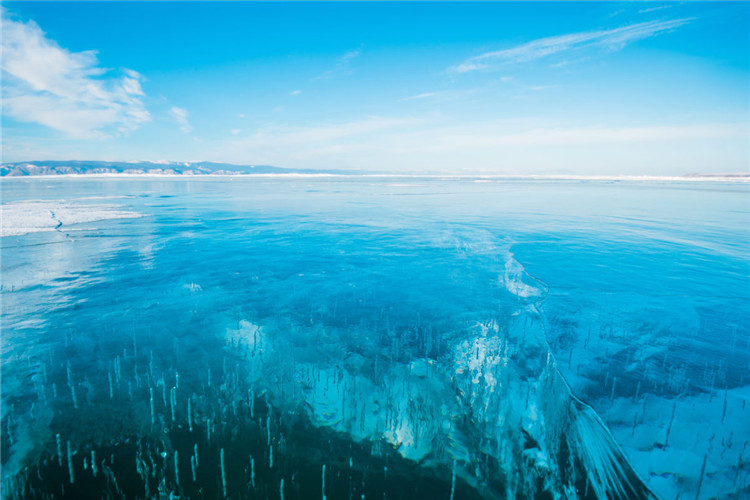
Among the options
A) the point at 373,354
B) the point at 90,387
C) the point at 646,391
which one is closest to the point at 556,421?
the point at 646,391

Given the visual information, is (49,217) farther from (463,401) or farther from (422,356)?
(463,401)

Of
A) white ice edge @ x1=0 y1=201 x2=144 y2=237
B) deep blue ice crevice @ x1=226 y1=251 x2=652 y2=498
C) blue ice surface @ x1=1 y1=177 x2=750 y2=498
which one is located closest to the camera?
deep blue ice crevice @ x1=226 y1=251 x2=652 y2=498

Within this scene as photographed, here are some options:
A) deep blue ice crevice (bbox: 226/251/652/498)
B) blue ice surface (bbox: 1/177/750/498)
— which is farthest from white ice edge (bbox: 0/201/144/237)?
deep blue ice crevice (bbox: 226/251/652/498)

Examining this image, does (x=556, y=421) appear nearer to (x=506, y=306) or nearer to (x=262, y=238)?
(x=506, y=306)

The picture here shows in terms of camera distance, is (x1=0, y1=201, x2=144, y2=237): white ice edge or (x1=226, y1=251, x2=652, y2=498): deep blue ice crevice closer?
(x1=226, y1=251, x2=652, y2=498): deep blue ice crevice

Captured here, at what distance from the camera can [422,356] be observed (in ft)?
18.7

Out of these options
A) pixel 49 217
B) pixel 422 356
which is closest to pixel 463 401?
pixel 422 356

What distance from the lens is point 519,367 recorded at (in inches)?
211

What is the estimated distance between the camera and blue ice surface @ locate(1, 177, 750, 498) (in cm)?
385

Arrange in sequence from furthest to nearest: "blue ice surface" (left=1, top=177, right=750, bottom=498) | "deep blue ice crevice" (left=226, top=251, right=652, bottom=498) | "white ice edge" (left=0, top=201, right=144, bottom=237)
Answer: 1. "white ice edge" (left=0, top=201, right=144, bottom=237)
2. "blue ice surface" (left=1, top=177, right=750, bottom=498)
3. "deep blue ice crevice" (left=226, top=251, right=652, bottom=498)

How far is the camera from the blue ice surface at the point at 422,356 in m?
3.85

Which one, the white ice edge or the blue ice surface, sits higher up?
the white ice edge

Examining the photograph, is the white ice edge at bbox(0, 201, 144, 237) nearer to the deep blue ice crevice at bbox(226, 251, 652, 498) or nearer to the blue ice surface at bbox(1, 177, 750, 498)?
the blue ice surface at bbox(1, 177, 750, 498)

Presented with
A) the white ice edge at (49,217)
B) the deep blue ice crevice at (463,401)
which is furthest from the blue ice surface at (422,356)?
the white ice edge at (49,217)
